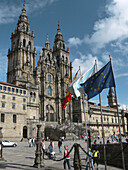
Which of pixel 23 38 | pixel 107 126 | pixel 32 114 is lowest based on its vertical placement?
pixel 107 126

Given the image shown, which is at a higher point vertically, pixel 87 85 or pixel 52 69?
pixel 52 69

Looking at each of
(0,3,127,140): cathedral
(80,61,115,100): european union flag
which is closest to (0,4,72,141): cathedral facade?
(0,3,127,140): cathedral

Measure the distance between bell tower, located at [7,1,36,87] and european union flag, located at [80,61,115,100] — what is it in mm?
42965

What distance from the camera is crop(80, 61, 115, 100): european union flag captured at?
11.8 m

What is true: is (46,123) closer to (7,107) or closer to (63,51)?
(7,107)

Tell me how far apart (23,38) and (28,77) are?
1637cm

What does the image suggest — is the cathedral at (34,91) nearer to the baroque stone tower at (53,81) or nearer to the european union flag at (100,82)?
the baroque stone tower at (53,81)

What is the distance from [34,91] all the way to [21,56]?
1361cm

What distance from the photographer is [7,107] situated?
1759 inches

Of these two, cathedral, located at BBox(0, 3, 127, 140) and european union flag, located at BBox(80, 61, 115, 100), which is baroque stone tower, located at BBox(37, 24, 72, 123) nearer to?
cathedral, located at BBox(0, 3, 127, 140)

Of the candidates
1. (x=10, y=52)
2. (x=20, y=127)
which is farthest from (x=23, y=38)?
(x=20, y=127)

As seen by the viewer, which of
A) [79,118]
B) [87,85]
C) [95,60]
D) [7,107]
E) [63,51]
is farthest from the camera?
[63,51]

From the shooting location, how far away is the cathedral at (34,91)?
45.5m

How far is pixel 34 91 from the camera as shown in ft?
180
